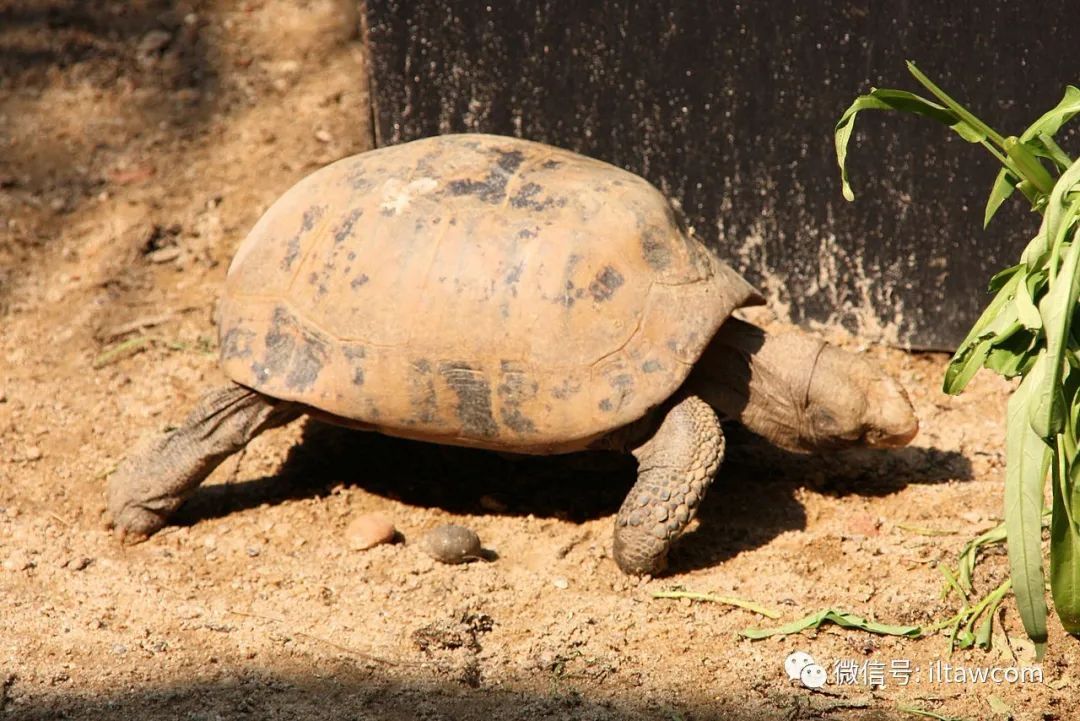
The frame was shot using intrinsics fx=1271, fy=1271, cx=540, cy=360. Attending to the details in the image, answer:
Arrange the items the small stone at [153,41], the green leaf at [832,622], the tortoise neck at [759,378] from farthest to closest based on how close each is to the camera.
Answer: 1. the small stone at [153,41]
2. the tortoise neck at [759,378]
3. the green leaf at [832,622]

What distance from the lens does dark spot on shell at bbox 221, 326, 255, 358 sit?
4.48m

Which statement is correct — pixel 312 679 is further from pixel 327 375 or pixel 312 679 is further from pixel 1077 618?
pixel 1077 618

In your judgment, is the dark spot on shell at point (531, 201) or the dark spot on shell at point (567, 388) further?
the dark spot on shell at point (531, 201)

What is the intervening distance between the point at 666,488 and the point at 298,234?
158 centimetres

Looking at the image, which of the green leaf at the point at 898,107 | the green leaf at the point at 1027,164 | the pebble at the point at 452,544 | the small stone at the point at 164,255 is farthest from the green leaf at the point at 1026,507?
the small stone at the point at 164,255

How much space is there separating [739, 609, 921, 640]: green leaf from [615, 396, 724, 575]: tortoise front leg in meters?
0.44

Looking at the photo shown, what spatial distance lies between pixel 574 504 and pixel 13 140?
4083mm

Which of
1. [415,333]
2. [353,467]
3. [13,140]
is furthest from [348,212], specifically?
[13,140]

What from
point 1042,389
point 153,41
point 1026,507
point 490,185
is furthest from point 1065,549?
point 153,41

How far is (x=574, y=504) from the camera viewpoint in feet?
16.2

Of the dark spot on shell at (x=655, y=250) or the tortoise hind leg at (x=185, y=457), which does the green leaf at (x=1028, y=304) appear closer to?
the dark spot on shell at (x=655, y=250)

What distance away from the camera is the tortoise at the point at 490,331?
13.9 ft

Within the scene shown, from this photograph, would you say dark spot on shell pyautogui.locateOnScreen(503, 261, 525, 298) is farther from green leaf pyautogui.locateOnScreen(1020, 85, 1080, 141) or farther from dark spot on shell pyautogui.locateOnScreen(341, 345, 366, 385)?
green leaf pyautogui.locateOnScreen(1020, 85, 1080, 141)

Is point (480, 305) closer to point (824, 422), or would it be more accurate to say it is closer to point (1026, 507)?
point (824, 422)
